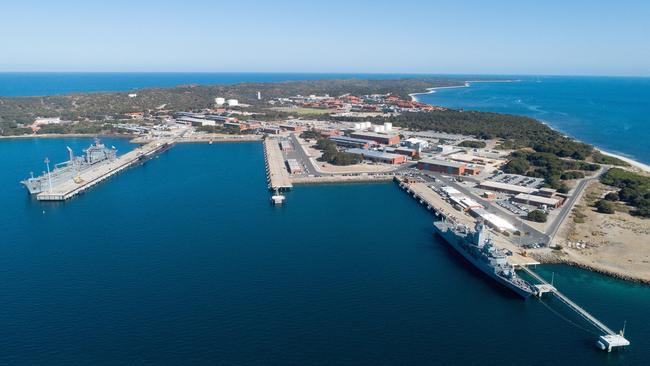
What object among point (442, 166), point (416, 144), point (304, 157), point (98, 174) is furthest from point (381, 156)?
point (98, 174)

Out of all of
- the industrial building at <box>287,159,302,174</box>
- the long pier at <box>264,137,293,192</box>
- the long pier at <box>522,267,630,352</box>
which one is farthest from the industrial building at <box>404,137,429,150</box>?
the long pier at <box>522,267,630,352</box>

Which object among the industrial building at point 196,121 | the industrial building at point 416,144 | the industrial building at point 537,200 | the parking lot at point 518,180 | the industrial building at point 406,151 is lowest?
the industrial building at point 537,200

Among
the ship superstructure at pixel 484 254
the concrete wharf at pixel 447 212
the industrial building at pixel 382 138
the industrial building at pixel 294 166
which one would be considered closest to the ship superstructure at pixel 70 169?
the industrial building at pixel 294 166

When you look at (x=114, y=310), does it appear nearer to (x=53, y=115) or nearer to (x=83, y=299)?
(x=83, y=299)

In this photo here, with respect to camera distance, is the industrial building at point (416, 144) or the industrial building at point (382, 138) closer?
the industrial building at point (416, 144)

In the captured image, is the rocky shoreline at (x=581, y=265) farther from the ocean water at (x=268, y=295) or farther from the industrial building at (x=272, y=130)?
the industrial building at (x=272, y=130)

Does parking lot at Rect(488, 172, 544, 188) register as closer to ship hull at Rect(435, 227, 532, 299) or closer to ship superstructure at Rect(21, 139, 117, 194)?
ship hull at Rect(435, 227, 532, 299)

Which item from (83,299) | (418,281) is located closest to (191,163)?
(83,299)
